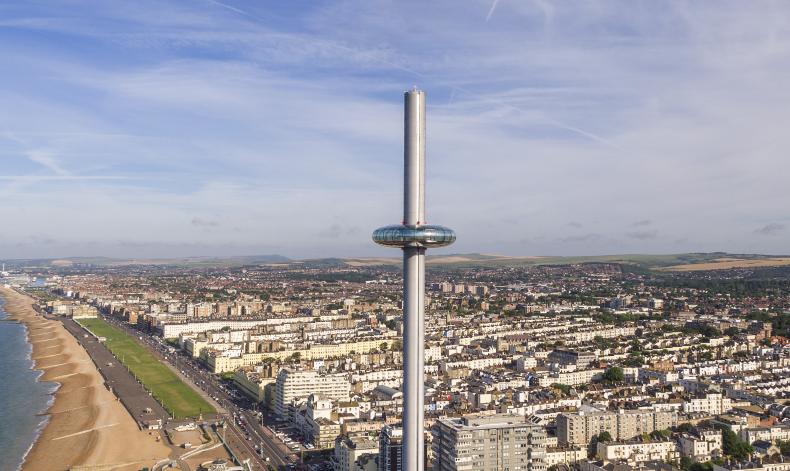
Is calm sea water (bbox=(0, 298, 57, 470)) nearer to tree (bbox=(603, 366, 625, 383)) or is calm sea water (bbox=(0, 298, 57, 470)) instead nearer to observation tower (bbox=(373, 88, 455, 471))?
observation tower (bbox=(373, 88, 455, 471))

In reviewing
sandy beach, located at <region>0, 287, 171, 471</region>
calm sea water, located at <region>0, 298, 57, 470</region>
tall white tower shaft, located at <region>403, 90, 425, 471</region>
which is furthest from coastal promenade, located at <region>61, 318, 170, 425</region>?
tall white tower shaft, located at <region>403, 90, 425, 471</region>

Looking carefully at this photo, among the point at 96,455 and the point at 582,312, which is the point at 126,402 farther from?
the point at 582,312

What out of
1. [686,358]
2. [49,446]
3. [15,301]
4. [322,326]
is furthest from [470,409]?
[15,301]

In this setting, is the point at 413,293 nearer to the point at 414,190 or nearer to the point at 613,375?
the point at 414,190

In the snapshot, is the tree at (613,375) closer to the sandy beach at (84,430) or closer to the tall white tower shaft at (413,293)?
the sandy beach at (84,430)

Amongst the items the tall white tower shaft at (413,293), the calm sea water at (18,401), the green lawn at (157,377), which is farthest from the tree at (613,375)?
the calm sea water at (18,401)
